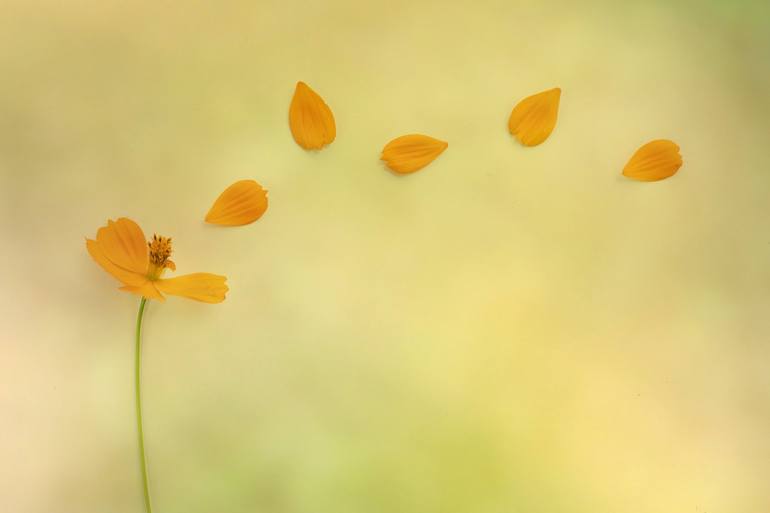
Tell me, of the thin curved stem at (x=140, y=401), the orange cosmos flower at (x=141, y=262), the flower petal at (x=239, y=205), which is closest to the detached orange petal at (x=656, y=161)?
the flower petal at (x=239, y=205)

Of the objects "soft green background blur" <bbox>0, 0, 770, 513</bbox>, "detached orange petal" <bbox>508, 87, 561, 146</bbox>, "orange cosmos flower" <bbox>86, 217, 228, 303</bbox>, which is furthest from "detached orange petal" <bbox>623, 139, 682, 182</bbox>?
"orange cosmos flower" <bbox>86, 217, 228, 303</bbox>

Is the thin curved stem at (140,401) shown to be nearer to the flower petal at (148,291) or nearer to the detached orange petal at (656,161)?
the flower petal at (148,291)

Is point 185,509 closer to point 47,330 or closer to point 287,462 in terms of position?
point 287,462

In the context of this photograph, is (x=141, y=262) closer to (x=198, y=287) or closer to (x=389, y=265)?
(x=198, y=287)

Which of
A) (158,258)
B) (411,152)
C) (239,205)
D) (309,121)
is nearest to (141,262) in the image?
(158,258)

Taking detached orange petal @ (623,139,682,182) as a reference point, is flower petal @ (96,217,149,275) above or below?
below

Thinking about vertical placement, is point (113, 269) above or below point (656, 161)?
below

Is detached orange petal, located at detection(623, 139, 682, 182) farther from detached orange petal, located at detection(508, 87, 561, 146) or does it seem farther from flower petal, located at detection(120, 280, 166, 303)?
flower petal, located at detection(120, 280, 166, 303)
